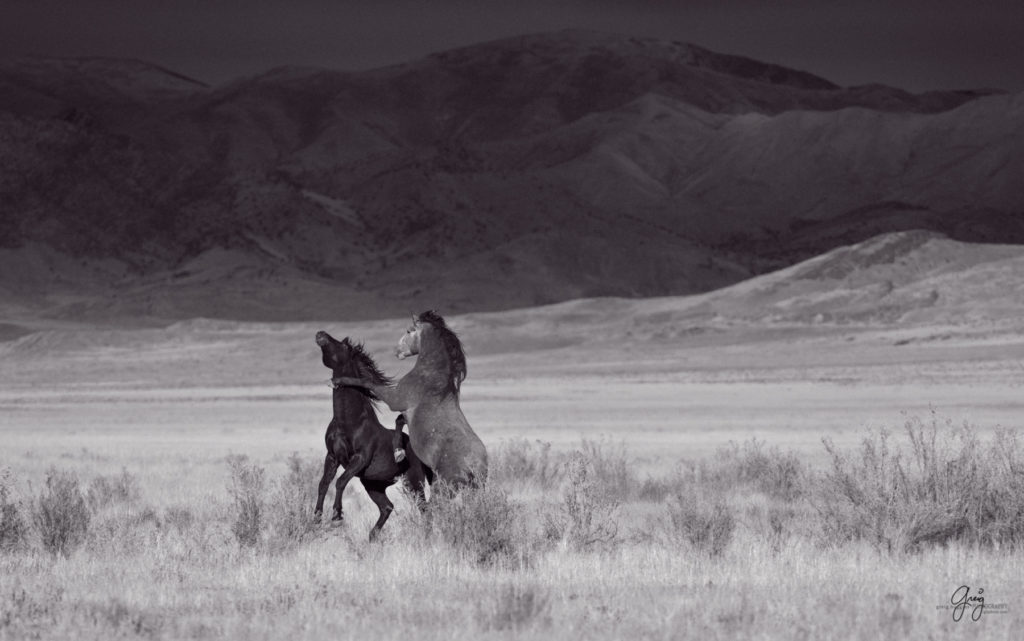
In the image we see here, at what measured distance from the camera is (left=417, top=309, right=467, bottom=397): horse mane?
13.8 m

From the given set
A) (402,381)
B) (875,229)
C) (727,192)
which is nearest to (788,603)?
(402,381)

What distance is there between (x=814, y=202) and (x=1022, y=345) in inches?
4437

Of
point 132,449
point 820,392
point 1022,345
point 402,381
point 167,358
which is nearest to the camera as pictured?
point 402,381

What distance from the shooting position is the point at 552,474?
2150 cm

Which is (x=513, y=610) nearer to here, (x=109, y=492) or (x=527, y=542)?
(x=527, y=542)

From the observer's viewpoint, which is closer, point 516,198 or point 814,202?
point 516,198

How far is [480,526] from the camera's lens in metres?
13.0

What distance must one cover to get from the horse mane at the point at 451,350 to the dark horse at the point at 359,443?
0.68 m

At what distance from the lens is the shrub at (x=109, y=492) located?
1850cm

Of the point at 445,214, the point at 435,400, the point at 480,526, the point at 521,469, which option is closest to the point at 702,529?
the point at 480,526

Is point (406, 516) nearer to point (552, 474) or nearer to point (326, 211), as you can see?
point (552, 474)

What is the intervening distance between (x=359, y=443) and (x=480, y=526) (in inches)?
57.8

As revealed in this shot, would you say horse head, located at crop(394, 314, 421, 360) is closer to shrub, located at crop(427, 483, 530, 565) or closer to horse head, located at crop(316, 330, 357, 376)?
horse head, located at crop(316, 330, 357, 376)

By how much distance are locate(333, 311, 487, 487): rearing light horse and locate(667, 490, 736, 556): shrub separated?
6.04 ft
